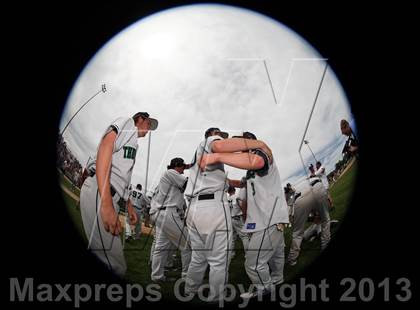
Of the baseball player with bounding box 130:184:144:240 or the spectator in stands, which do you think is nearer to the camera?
the baseball player with bounding box 130:184:144:240

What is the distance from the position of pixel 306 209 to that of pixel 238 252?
884 mm

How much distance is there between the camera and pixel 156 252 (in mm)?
6570

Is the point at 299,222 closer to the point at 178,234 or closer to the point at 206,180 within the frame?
the point at 206,180

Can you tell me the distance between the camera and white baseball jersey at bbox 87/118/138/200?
6449 mm

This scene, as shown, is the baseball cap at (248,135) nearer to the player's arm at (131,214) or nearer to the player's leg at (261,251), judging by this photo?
the player's leg at (261,251)

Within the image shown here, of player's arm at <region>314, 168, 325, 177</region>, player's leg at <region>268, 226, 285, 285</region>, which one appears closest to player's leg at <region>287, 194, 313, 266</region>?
player's leg at <region>268, 226, 285, 285</region>

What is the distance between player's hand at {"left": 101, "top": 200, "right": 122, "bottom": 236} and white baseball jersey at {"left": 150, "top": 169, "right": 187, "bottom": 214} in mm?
401

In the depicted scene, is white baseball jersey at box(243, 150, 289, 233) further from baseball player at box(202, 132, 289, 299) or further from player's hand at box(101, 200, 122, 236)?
player's hand at box(101, 200, 122, 236)

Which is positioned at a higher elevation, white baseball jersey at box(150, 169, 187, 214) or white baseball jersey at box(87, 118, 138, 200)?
white baseball jersey at box(87, 118, 138, 200)

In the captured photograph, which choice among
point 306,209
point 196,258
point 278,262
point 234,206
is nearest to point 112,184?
point 196,258

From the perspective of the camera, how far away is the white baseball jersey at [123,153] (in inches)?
254

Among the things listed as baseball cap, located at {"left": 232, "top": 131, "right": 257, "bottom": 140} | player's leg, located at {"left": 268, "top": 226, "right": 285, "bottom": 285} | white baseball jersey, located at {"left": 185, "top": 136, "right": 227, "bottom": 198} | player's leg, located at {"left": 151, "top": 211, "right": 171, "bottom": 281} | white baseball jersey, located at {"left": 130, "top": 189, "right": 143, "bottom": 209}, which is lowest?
player's leg, located at {"left": 268, "top": 226, "right": 285, "bottom": 285}

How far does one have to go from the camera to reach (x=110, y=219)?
6.64 metres

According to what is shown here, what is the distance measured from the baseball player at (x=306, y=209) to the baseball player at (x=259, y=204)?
0.14 metres
